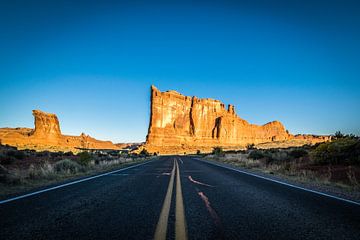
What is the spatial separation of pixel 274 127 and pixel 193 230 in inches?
8080

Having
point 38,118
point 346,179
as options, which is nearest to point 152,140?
point 38,118

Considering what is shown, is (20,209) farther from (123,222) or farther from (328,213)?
(328,213)

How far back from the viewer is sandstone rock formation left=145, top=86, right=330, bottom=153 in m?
120

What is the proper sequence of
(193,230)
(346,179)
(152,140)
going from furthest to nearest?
(152,140)
(346,179)
(193,230)

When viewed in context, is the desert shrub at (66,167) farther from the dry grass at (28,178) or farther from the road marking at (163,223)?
the road marking at (163,223)

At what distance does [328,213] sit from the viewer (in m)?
4.04

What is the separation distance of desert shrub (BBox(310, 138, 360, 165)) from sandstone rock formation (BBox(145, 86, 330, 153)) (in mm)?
98136

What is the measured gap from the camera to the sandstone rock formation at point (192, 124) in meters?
120

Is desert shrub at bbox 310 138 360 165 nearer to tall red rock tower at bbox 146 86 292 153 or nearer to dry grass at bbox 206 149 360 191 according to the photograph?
dry grass at bbox 206 149 360 191

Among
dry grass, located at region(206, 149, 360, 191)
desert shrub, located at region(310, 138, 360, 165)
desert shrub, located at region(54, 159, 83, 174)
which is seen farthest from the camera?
desert shrub, located at region(54, 159, 83, 174)

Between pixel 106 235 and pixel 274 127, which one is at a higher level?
pixel 274 127

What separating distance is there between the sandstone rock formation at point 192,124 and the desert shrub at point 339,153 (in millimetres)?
98136

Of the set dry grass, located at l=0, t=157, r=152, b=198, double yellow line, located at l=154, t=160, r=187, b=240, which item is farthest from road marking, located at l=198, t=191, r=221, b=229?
dry grass, located at l=0, t=157, r=152, b=198

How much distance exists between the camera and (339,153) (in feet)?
40.3
